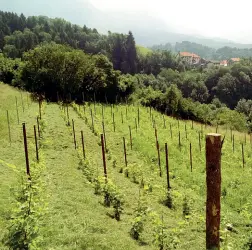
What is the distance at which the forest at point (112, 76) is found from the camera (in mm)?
42812

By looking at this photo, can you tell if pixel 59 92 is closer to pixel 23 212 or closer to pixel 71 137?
pixel 71 137

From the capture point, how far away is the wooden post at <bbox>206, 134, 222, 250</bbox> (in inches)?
253

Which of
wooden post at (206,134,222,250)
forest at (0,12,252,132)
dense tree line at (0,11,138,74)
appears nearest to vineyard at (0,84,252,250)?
wooden post at (206,134,222,250)

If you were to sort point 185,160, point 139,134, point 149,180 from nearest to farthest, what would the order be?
1. point 149,180
2. point 185,160
3. point 139,134

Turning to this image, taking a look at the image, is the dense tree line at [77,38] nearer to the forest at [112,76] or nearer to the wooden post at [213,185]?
the forest at [112,76]

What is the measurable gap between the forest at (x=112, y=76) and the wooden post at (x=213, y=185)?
36906 mm

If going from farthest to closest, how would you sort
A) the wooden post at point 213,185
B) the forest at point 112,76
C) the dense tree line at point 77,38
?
the dense tree line at point 77,38, the forest at point 112,76, the wooden post at point 213,185

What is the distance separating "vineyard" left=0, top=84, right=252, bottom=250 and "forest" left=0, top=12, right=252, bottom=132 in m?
14.5

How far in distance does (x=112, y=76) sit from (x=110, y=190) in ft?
116

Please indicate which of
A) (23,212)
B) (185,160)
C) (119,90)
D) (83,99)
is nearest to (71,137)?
(185,160)

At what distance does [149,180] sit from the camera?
49.9 feet

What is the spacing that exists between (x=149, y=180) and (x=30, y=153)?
7.36 m

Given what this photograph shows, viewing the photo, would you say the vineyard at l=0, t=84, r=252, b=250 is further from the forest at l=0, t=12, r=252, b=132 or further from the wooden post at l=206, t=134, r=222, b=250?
the forest at l=0, t=12, r=252, b=132

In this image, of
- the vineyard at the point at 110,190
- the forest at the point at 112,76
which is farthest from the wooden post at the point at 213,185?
the forest at the point at 112,76
